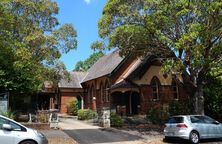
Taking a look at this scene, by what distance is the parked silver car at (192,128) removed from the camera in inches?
784

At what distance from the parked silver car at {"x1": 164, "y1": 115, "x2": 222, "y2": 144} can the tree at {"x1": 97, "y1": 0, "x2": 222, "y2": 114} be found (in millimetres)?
3421

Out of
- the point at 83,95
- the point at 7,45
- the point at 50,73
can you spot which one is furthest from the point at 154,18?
the point at 83,95

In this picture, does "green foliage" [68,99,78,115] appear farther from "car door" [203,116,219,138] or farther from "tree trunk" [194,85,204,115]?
"car door" [203,116,219,138]

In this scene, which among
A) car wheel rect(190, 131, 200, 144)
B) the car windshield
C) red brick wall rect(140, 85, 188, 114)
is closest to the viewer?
car wheel rect(190, 131, 200, 144)

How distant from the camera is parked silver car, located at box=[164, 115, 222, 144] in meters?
19.9

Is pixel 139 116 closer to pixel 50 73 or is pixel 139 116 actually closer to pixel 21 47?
pixel 50 73

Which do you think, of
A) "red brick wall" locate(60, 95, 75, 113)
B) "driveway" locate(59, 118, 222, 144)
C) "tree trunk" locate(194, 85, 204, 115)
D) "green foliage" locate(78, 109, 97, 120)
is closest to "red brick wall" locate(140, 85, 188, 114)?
"green foliage" locate(78, 109, 97, 120)

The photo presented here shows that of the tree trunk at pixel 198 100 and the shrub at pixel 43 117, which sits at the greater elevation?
the tree trunk at pixel 198 100

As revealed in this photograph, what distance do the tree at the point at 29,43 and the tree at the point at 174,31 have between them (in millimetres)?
6173

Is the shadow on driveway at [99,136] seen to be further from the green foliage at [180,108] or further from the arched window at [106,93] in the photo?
the arched window at [106,93]

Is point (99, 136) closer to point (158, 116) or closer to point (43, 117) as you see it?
point (43, 117)

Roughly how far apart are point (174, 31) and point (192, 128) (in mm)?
7360

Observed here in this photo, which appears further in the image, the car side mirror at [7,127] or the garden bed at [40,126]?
the garden bed at [40,126]

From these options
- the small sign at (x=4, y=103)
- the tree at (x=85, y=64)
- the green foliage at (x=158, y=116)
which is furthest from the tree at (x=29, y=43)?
the tree at (x=85, y=64)
